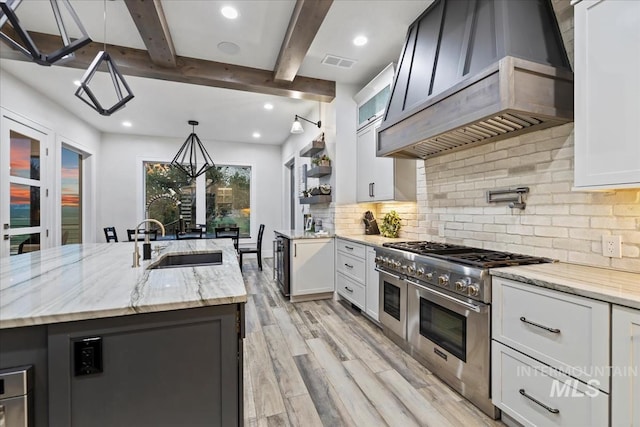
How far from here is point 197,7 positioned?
8.16 ft

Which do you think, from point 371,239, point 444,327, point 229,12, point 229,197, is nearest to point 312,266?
point 371,239

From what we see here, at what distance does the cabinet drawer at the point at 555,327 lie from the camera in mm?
1251

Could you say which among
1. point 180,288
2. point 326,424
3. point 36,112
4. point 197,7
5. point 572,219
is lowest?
point 326,424

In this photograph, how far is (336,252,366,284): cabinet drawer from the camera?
3.32m

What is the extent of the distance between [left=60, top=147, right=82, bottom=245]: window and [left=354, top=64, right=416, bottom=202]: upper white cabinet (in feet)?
16.8

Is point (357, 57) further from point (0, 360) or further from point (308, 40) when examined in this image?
point (0, 360)

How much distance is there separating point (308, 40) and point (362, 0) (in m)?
0.59

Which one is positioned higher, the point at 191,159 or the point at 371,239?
the point at 191,159

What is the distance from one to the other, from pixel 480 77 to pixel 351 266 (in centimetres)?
241

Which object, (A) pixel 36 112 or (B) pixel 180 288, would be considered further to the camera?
(A) pixel 36 112

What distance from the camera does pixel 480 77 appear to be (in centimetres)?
177

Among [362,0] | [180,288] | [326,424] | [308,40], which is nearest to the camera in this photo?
[180,288]

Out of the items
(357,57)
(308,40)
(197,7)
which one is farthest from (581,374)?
(197,7)

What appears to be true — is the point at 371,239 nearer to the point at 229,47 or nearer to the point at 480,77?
the point at 480,77
